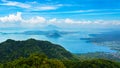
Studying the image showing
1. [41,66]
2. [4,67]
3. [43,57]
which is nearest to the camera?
[41,66]

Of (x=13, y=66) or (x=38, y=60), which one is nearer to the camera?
(x=38, y=60)

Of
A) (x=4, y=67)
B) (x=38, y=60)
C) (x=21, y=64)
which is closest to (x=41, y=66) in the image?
(x=38, y=60)

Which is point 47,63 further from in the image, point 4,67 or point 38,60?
point 4,67

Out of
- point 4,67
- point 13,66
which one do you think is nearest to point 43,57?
point 13,66

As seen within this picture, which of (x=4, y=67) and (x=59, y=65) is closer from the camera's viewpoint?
(x=59, y=65)

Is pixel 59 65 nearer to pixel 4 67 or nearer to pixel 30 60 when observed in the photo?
pixel 30 60

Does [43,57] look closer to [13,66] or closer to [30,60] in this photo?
[30,60]

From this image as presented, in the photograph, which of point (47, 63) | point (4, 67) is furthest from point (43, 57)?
point (4, 67)

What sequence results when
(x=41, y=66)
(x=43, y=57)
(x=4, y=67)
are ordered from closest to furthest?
(x=41, y=66), (x=43, y=57), (x=4, y=67)
